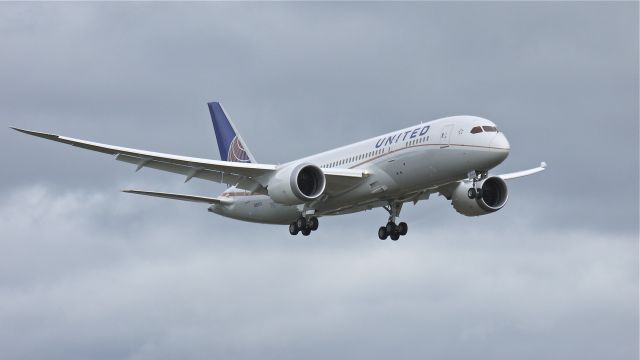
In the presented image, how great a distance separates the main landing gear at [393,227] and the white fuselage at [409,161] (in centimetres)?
88

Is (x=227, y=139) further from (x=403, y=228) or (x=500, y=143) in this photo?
(x=500, y=143)

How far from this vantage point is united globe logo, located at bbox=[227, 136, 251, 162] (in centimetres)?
7662

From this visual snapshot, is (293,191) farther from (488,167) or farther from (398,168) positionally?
(488,167)

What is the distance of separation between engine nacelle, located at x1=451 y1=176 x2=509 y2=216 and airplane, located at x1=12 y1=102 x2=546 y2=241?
1.9 inches

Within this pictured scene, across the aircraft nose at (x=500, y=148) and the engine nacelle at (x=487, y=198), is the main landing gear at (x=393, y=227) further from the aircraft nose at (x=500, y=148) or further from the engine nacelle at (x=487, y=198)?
the aircraft nose at (x=500, y=148)

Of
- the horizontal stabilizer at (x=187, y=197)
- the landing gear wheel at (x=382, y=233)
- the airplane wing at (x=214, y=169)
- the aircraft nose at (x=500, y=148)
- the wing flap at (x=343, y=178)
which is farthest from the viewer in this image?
the landing gear wheel at (x=382, y=233)

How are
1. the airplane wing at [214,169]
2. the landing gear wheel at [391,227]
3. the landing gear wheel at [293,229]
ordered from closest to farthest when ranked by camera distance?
1. the airplane wing at [214,169]
2. the landing gear wheel at [293,229]
3. the landing gear wheel at [391,227]

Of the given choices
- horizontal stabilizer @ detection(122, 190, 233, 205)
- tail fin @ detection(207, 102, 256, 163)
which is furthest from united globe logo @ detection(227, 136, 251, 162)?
horizontal stabilizer @ detection(122, 190, 233, 205)

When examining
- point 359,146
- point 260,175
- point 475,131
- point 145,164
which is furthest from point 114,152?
point 475,131

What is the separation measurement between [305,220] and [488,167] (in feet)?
34.8

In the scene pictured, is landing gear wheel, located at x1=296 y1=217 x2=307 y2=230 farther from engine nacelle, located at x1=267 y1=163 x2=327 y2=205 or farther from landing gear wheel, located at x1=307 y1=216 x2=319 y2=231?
engine nacelle, located at x1=267 y1=163 x2=327 y2=205

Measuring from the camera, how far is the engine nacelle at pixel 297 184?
6300 centimetres

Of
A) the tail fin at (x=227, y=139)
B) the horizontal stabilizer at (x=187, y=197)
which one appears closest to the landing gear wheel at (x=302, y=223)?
the horizontal stabilizer at (x=187, y=197)

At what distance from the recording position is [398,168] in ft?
204
